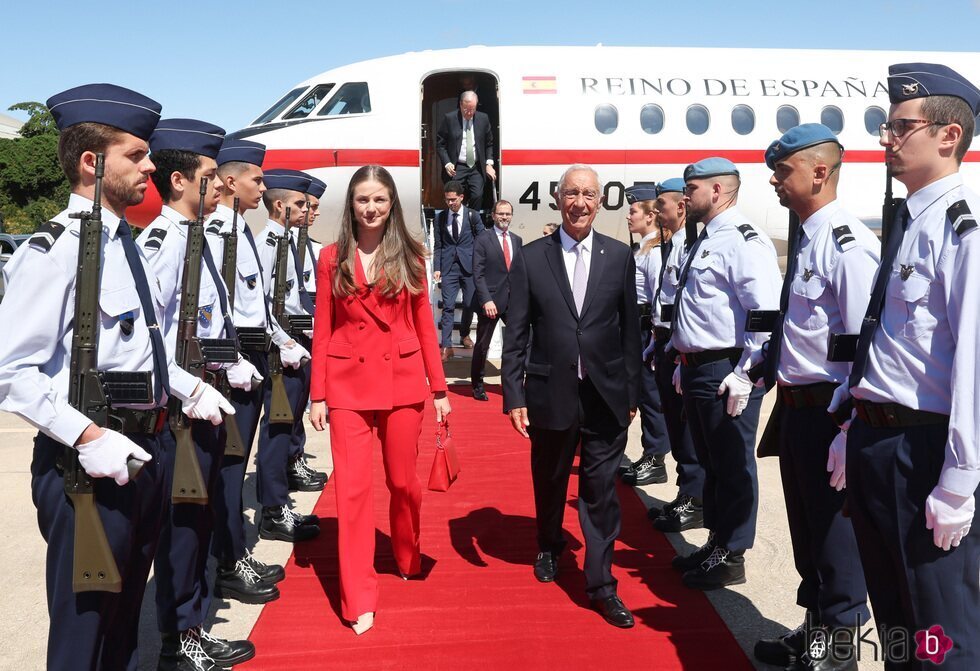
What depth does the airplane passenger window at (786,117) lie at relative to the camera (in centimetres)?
1228

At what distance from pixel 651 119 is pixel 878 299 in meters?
9.94

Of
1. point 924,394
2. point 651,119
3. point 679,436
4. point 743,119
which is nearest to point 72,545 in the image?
point 924,394

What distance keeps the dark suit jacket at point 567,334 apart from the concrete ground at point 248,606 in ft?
3.77

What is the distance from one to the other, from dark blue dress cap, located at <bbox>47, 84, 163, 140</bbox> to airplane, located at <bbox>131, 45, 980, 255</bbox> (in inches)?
340

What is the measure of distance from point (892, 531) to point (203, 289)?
9.81 feet

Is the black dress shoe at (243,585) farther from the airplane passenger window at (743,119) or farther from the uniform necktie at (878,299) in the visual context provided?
the airplane passenger window at (743,119)

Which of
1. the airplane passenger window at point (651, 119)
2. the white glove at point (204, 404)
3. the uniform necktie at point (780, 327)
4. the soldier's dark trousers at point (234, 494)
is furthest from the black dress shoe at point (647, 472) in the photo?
the airplane passenger window at point (651, 119)

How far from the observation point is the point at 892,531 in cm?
251

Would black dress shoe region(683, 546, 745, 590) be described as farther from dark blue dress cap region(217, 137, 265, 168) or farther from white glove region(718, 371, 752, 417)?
dark blue dress cap region(217, 137, 265, 168)

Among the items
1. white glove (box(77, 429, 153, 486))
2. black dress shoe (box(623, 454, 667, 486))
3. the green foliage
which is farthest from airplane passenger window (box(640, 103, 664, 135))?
the green foliage

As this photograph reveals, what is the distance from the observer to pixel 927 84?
2.54 metres

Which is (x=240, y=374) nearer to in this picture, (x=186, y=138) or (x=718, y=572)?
(x=186, y=138)

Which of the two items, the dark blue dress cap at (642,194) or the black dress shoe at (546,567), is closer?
the black dress shoe at (546,567)

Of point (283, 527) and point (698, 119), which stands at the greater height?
point (698, 119)
